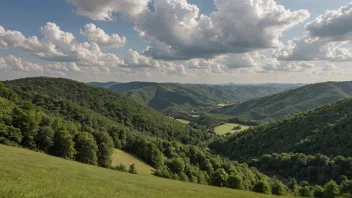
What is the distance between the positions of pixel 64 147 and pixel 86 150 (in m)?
6.72

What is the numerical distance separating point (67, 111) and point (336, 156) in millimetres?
150884

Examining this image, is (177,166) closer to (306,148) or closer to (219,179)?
(219,179)

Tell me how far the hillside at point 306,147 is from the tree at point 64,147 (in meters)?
111

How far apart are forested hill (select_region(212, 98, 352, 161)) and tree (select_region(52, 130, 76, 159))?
12889cm

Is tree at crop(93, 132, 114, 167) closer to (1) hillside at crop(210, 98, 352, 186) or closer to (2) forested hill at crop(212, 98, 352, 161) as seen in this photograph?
(1) hillside at crop(210, 98, 352, 186)

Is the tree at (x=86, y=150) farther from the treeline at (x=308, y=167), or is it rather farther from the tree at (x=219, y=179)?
the treeline at (x=308, y=167)

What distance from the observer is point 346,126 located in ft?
497

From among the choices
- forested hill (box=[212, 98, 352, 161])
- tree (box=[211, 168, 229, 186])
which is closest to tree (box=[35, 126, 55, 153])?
tree (box=[211, 168, 229, 186])

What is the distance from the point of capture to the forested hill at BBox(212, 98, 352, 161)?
14950cm

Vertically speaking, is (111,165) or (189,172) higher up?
(111,165)

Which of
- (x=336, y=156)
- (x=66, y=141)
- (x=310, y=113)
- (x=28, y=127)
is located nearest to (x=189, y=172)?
(x=66, y=141)

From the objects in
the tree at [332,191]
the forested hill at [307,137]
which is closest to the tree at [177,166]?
the tree at [332,191]

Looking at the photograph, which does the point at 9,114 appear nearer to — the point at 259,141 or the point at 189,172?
the point at 189,172

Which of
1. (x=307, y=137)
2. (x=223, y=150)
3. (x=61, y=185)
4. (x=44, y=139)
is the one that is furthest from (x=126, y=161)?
(x=307, y=137)
